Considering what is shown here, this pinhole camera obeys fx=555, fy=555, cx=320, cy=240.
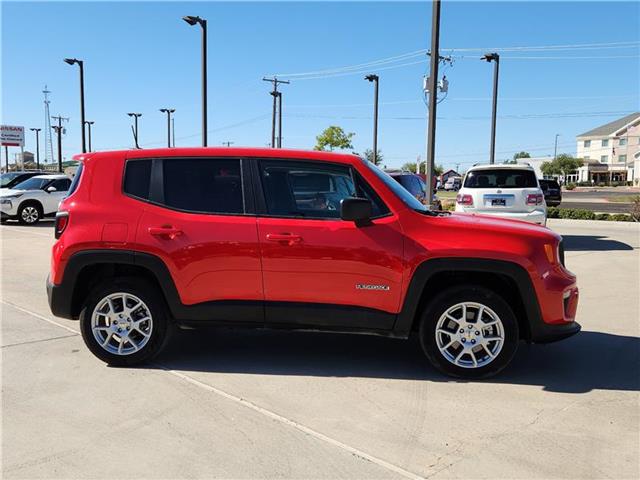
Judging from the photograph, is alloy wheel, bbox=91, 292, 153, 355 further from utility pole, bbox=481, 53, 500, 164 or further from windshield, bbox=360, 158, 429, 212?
utility pole, bbox=481, 53, 500, 164

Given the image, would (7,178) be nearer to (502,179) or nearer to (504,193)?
(502,179)

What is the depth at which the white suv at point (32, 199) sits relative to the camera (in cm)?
1766

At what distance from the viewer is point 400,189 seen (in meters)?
4.79

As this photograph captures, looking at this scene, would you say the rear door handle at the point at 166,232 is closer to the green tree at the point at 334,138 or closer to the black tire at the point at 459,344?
the black tire at the point at 459,344

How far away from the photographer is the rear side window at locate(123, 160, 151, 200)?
466 centimetres

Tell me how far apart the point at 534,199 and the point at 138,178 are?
28.3 ft

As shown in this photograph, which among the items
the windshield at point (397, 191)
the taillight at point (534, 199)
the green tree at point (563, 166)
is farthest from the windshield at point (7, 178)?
the green tree at point (563, 166)

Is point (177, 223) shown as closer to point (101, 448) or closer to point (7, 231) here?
point (101, 448)

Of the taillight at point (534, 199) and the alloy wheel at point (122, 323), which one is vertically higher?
the taillight at point (534, 199)

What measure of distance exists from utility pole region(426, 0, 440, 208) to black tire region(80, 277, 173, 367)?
9438 millimetres

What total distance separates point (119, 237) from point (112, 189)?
1.40 ft

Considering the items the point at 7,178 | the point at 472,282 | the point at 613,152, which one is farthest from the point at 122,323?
the point at 613,152

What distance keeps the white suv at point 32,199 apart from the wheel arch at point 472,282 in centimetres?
1662

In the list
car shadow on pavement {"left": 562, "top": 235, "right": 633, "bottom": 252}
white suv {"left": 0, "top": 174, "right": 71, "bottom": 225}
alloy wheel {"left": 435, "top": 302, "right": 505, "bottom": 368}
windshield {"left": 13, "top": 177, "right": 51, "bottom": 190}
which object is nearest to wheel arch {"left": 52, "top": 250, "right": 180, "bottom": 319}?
alloy wheel {"left": 435, "top": 302, "right": 505, "bottom": 368}
